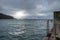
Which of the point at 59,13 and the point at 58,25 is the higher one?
the point at 59,13

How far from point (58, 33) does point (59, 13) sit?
1.11m

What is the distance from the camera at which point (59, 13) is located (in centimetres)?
695

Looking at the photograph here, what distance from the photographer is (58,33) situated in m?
6.88

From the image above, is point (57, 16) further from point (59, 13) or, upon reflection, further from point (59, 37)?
point (59, 37)

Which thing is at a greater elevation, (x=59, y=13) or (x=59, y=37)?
(x=59, y=13)

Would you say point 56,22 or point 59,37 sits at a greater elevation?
point 56,22

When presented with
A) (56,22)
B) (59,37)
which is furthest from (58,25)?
(59,37)

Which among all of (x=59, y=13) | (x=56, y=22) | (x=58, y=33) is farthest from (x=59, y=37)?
(x=59, y=13)

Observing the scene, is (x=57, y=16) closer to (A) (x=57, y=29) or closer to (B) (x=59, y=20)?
(B) (x=59, y=20)

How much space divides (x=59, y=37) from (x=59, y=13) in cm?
132

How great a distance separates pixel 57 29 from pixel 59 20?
518 millimetres

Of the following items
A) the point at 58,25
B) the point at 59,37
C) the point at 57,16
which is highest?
the point at 57,16

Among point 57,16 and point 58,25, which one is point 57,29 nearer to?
point 58,25

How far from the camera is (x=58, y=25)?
687 cm
